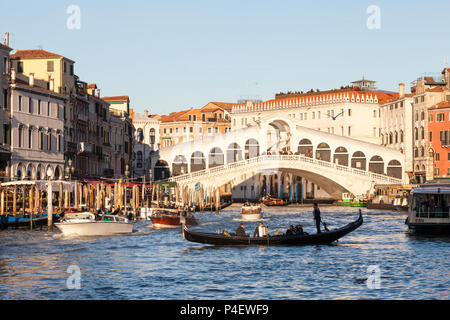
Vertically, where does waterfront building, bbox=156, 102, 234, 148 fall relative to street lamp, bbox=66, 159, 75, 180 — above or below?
above

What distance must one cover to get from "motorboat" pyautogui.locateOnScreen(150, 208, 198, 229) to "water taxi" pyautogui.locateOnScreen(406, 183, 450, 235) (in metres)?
10.8

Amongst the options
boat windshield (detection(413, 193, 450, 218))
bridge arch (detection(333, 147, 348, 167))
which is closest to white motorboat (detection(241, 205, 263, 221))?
boat windshield (detection(413, 193, 450, 218))

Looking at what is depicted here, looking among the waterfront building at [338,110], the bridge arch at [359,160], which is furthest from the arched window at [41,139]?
the waterfront building at [338,110]

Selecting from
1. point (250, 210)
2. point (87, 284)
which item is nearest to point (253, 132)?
point (250, 210)

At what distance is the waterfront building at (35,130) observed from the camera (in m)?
42.6

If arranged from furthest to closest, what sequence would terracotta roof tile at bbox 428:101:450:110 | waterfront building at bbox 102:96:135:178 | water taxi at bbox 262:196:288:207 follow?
water taxi at bbox 262:196:288:207, terracotta roof tile at bbox 428:101:450:110, waterfront building at bbox 102:96:135:178

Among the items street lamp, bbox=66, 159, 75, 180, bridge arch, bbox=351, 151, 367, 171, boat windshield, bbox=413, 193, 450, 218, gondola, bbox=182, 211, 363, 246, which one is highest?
bridge arch, bbox=351, 151, 367, 171

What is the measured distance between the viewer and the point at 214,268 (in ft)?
74.8

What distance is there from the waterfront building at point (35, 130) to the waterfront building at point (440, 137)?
Result: 30361 millimetres

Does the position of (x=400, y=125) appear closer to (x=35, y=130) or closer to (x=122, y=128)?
(x=122, y=128)

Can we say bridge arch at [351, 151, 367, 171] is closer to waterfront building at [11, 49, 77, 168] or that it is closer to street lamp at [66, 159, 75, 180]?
street lamp at [66, 159, 75, 180]

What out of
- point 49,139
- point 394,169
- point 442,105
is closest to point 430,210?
point 49,139

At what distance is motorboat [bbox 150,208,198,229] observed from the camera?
129 ft

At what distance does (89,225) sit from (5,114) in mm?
11863
